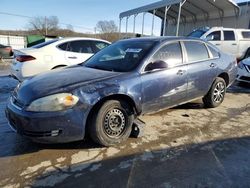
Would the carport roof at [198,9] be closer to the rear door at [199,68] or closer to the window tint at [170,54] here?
the rear door at [199,68]

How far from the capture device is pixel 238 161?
11.4 feet

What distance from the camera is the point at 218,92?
19.1ft

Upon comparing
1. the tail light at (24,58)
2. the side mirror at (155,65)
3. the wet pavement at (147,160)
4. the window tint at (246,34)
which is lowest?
the wet pavement at (147,160)

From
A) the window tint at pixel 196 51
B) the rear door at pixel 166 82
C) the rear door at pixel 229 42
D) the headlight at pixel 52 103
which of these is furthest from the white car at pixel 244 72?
the headlight at pixel 52 103

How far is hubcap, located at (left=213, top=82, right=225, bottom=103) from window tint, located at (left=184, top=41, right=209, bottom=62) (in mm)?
750

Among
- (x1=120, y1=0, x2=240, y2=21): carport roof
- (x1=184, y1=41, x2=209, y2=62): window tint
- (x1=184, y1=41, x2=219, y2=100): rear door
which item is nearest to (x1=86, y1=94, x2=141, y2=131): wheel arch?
(x1=184, y1=41, x2=219, y2=100): rear door

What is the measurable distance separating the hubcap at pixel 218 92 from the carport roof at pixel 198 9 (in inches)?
593

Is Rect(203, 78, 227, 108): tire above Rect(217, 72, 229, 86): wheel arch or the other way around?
the other way around

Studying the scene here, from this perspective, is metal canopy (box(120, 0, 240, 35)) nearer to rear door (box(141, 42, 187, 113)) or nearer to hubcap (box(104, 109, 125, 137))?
rear door (box(141, 42, 187, 113))

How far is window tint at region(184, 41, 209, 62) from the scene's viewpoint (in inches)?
199

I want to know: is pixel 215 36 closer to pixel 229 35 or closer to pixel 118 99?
pixel 229 35

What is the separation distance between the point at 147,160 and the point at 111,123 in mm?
752

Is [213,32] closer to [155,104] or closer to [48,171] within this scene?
[155,104]

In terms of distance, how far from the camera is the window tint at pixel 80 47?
7641 millimetres
